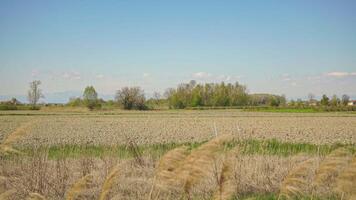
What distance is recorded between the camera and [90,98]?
94562mm

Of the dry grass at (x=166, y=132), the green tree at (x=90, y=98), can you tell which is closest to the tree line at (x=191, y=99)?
the green tree at (x=90, y=98)

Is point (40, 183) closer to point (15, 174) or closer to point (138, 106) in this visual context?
point (15, 174)

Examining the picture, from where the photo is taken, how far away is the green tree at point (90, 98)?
9200 cm

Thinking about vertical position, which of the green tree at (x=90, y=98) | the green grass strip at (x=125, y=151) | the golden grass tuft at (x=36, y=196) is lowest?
the green grass strip at (x=125, y=151)

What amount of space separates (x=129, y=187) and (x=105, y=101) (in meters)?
99.4

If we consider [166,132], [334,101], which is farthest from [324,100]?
[166,132]

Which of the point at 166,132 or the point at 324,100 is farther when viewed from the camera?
the point at 324,100

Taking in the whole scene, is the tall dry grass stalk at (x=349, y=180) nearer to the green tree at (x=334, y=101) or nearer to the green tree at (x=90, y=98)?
the green tree at (x=90, y=98)

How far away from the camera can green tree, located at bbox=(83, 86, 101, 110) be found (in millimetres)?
92000

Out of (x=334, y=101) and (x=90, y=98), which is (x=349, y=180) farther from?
(x=334, y=101)

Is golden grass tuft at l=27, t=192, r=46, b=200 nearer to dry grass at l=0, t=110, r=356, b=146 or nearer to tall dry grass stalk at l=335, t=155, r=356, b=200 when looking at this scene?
dry grass at l=0, t=110, r=356, b=146

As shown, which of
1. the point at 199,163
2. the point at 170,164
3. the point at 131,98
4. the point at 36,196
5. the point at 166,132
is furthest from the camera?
the point at 131,98

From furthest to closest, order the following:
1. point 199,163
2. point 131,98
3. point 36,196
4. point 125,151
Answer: point 131,98 → point 125,151 → point 36,196 → point 199,163

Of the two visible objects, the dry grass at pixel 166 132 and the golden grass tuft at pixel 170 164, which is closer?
the golden grass tuft at pixel 170 164
